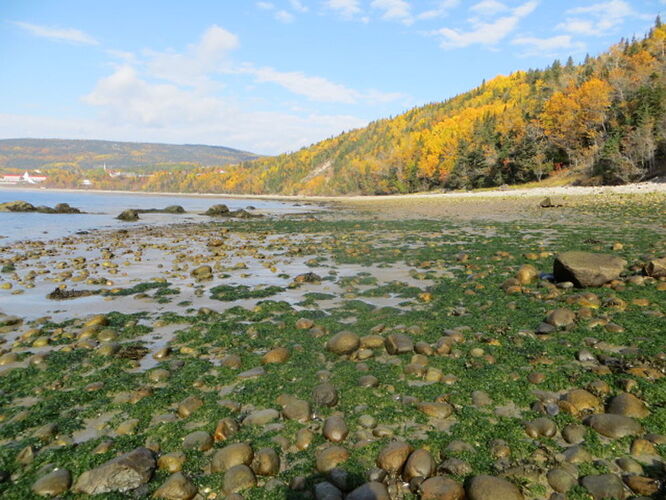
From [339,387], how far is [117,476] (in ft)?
9.94

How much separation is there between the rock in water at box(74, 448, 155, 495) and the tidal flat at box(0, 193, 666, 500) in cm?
2

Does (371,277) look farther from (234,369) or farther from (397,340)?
(234,369)

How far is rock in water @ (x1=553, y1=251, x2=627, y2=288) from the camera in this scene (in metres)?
9.80

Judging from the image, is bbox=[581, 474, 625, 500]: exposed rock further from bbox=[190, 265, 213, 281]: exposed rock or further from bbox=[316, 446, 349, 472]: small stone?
bbox=[190, 265, 213, 281]: exposed rock

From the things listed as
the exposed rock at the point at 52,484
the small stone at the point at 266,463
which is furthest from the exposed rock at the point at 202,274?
the small stone at the point at 266,463

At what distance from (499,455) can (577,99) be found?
308 feet

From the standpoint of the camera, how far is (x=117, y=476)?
399 centimetres

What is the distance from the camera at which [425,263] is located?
14969 millimetres

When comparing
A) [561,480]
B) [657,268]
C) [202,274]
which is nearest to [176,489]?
[561,480]

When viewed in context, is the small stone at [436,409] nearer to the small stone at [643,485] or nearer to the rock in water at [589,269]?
the small stone at [643,485]

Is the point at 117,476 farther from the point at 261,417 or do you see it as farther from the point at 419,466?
the point at 419,466

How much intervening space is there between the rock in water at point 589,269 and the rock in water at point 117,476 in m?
10.2

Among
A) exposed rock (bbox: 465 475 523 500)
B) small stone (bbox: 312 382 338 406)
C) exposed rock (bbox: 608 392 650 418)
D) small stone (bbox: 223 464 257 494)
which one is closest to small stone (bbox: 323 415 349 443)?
small stone (bbox: 312 382 338 406)

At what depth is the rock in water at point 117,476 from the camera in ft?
12.9
